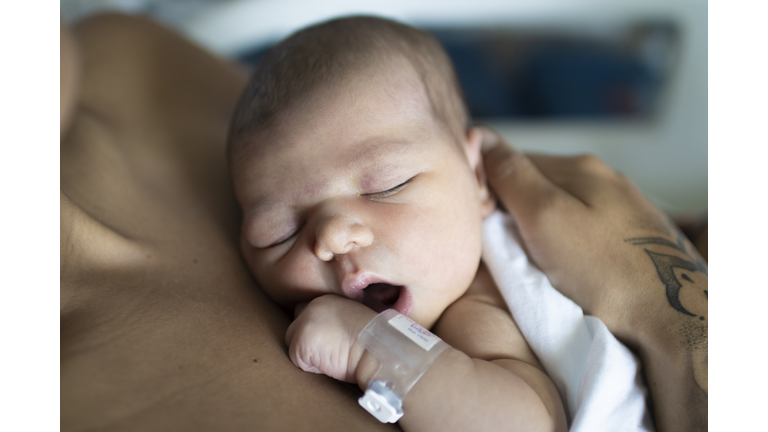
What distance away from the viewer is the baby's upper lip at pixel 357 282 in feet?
2.79

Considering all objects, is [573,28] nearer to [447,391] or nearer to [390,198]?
[390,198]

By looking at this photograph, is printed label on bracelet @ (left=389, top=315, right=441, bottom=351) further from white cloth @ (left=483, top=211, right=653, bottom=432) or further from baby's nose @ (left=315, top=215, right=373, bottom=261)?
white cloth @ (left=483, top=211, right=653, bottom=432)

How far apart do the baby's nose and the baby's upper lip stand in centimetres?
5

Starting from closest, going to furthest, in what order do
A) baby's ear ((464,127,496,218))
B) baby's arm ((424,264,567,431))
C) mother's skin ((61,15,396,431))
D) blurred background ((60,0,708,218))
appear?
mother's skin ((61,15,396,431)) < baby's arm ((424,264,567,431)) < baby's ear ((464,127,496,218)) < blurred background ((60,0,708,218))

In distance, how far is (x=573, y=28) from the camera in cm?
234

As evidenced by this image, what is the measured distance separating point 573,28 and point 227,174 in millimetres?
1847

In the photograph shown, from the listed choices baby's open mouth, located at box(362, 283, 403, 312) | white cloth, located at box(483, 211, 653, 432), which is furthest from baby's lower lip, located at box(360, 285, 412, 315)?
white cloth, located at box(483, 211, 653, 432)

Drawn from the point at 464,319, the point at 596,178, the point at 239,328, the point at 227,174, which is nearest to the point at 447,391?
the point at 464,319

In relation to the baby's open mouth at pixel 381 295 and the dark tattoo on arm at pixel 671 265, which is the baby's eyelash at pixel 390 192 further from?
the dark tattoo on arm at pixel 671 265

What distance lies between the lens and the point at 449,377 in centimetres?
75

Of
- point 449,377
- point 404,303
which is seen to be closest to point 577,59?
point 404,303

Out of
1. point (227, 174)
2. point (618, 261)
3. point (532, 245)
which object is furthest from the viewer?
point (227, 174)

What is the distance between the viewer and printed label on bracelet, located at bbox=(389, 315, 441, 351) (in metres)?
0.77

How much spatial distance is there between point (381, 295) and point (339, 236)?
17 cm
